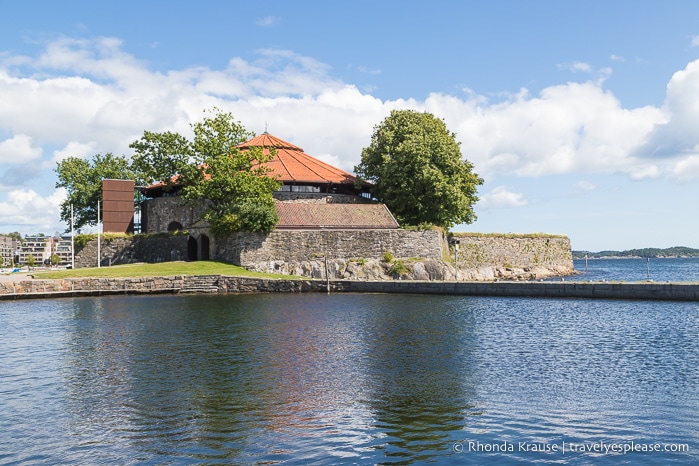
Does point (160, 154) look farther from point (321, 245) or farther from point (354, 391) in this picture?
point (354, 391)

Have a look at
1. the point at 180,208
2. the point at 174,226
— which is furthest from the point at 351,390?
the point at 174,226

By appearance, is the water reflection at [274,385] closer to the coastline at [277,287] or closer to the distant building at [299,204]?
the coastline at [277,287]

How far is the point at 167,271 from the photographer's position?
46.8 meters

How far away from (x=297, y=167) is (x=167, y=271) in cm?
2121

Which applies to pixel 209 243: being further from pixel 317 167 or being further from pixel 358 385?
pixel 358 385

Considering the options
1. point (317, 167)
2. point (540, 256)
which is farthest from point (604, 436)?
point (540, 256)

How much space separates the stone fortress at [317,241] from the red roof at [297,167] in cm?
11

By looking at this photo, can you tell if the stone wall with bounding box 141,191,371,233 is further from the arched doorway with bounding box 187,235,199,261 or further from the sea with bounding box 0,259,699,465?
the sea with bounding box 0,259,699,465

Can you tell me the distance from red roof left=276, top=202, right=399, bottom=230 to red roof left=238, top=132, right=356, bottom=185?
156 inches

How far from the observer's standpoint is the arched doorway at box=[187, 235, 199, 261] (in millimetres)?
54522

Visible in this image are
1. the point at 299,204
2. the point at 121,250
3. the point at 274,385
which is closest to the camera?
the point at 274,385

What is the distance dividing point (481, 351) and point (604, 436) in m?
8.40

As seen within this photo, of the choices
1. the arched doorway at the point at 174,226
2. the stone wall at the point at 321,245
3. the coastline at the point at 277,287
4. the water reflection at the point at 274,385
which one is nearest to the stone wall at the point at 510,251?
the stone wall at the point at 321,245

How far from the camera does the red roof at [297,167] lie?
60.0m
